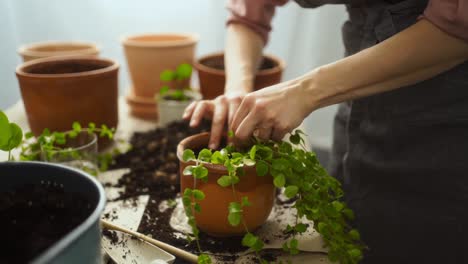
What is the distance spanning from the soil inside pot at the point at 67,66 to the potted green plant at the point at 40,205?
545mm

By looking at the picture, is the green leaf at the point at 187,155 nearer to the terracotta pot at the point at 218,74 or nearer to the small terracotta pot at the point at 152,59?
the terracotta pot at the point at 218,74

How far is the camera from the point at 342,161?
117 cm

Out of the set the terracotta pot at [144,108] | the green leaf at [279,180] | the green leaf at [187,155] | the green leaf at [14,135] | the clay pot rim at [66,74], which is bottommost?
the terracotta pot at [144,108]

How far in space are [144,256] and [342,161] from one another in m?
A: 0.66

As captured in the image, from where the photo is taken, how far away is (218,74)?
111 centimetres

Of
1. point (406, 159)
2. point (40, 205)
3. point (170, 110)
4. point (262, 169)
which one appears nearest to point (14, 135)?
point (40, 205)

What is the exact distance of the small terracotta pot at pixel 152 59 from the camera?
1230 millimetres

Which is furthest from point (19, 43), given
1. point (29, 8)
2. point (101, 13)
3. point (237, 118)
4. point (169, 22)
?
point (237, 118)

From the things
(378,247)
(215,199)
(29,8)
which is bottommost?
(378,247)

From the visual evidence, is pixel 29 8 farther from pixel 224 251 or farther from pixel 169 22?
pixel 224 251

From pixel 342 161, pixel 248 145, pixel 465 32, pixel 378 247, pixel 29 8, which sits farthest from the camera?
pixel 29 8

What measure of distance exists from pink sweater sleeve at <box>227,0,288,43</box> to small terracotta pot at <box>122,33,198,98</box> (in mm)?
208

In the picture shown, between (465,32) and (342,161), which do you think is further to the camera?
(342,161)

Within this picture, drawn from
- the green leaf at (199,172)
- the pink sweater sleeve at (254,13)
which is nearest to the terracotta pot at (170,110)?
the pink sweater sleeve at (254,13)
